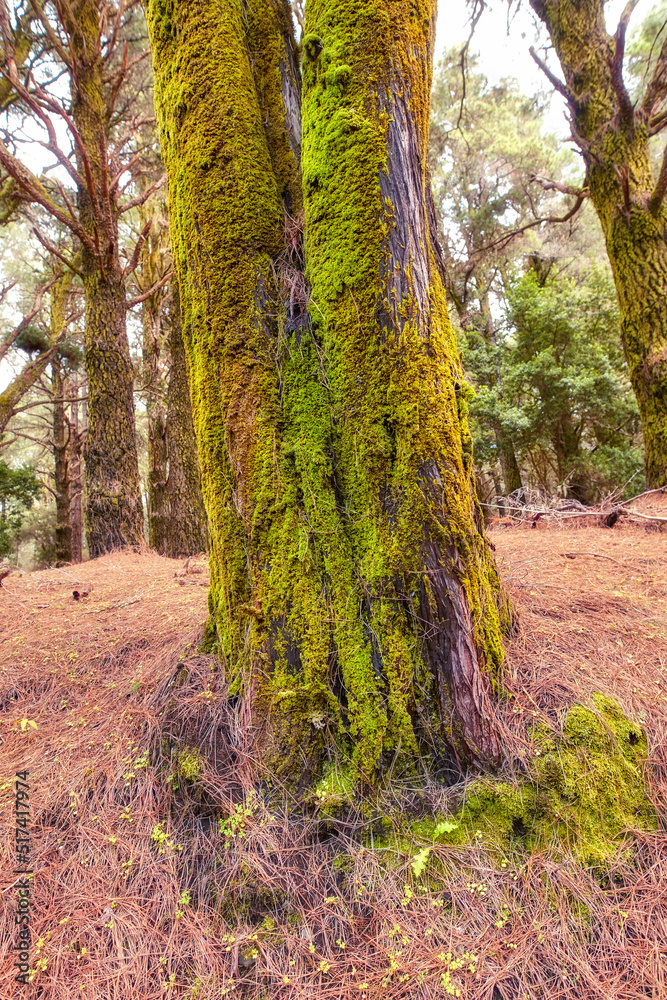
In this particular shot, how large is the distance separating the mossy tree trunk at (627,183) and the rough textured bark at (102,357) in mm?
5786

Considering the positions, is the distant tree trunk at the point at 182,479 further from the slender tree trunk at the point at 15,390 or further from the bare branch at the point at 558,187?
the bare branch at the point at 558,187

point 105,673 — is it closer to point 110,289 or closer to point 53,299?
point 110,289

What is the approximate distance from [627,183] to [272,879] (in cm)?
651

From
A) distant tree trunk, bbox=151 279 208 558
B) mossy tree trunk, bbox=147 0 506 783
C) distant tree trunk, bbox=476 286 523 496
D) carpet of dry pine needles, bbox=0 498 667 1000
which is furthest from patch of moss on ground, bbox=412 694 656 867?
distant tree trunk, bbox=476 286 523 496

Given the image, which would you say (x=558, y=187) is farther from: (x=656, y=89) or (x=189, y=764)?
(x=189, y=764)

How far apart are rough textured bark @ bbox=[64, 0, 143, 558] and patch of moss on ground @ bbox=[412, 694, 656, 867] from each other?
18.6 ft

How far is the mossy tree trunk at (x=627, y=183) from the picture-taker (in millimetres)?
4879

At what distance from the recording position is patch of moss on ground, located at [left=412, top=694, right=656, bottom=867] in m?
1.54

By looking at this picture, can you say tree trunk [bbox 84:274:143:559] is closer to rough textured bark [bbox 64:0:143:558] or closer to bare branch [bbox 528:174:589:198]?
rough textured bark [bbox 64:0:143:558]

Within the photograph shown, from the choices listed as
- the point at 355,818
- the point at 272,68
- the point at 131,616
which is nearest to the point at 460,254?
the point at 272,68

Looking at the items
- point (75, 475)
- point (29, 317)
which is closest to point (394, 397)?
point (29, 317)

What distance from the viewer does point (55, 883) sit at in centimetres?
158

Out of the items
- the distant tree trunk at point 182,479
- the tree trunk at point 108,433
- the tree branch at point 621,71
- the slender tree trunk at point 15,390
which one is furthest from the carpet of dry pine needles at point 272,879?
the slender tree trunk at point 15,390

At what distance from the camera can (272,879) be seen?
4.99ft
